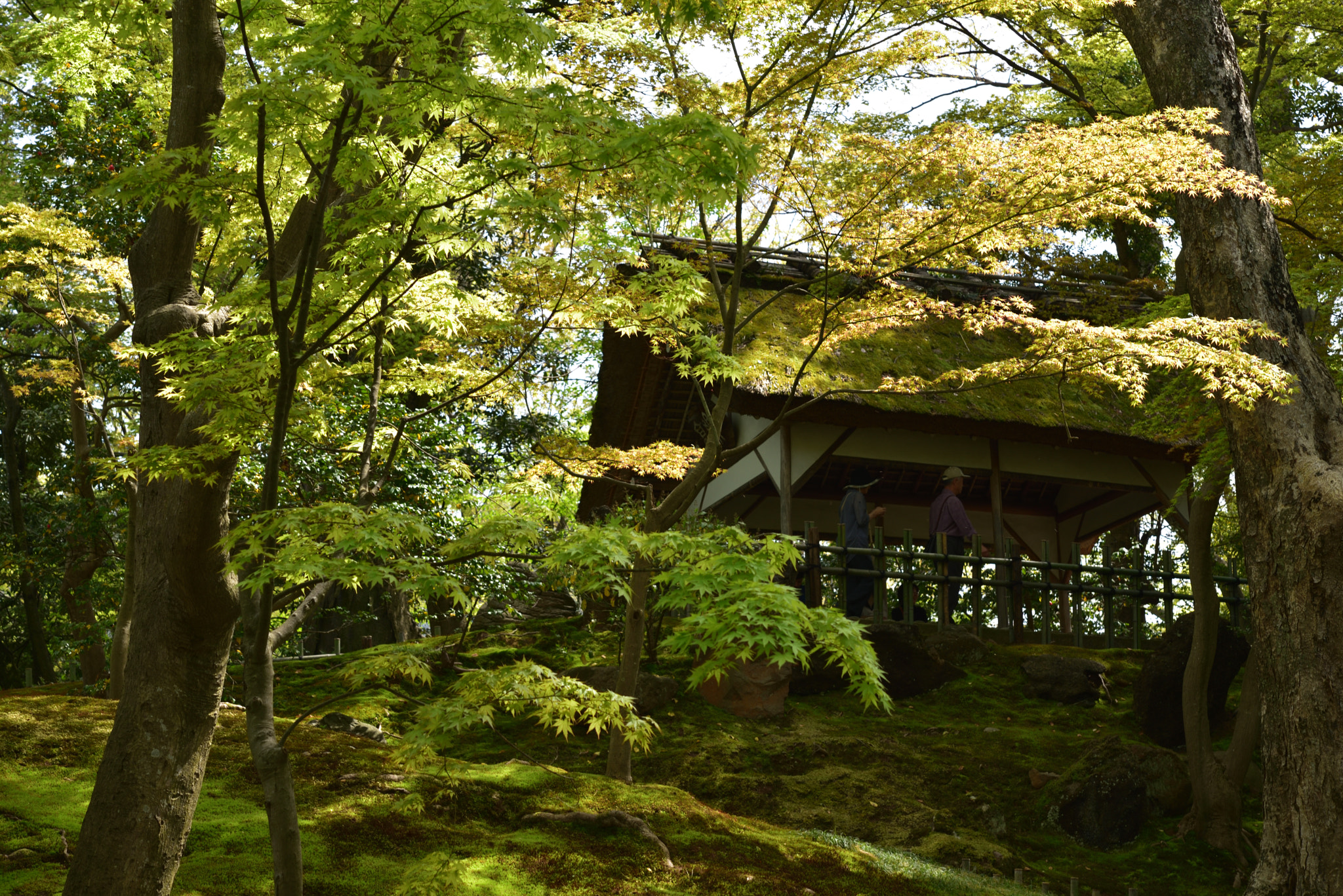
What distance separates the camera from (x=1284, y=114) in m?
14.7

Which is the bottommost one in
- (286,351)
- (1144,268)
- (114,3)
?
(286,351)

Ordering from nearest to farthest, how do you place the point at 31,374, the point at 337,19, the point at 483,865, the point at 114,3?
the point at 337,19 → the point at 483,865 → the point at 114,3 → the point at 31,374

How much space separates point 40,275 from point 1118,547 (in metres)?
19.1

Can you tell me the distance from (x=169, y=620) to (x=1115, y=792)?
22.9 ft

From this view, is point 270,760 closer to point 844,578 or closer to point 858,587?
point 844,578

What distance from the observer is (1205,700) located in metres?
7.72

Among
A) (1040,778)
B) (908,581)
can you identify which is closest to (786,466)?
(908,581)

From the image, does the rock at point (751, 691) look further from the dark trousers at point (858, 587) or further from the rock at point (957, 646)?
the rock at point (957, 646)

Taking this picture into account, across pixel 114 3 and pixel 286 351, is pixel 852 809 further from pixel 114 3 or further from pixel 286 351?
pixel 114 3

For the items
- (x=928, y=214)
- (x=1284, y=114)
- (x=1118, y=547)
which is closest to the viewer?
(x=928, y=214)

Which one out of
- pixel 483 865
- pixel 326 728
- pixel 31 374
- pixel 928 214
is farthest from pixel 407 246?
pixel 31 374

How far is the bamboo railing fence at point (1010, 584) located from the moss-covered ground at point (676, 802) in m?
0.91

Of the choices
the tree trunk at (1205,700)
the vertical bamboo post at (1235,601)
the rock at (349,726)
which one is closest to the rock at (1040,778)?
the tree trunk at (1205,700)

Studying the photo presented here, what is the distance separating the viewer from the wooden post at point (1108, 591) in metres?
10.8
